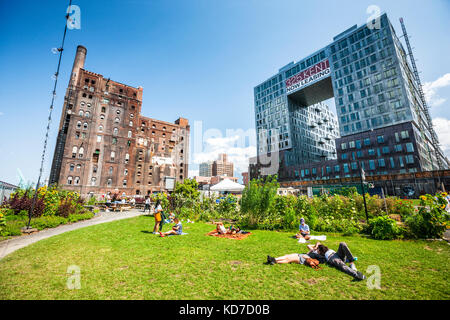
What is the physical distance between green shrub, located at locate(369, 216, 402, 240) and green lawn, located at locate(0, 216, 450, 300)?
62cm

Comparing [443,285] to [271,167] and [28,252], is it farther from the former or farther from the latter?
[271,167]

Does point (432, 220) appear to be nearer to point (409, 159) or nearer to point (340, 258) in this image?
point (340, 258)

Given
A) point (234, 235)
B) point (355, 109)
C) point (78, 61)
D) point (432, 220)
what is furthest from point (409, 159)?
point (78, 61)

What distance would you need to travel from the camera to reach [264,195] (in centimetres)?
1160

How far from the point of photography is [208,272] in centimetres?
473

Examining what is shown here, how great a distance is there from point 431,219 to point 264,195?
7.22m

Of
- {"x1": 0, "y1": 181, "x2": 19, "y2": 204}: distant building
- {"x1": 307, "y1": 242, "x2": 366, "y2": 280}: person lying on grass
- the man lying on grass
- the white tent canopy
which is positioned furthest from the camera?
the white tent canopy

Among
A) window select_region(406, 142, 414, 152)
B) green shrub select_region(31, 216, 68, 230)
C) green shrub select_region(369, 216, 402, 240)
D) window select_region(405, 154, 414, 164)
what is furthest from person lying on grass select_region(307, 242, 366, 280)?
window select_region(406, 142, 414, 152)

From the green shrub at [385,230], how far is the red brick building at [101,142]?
1324 inches

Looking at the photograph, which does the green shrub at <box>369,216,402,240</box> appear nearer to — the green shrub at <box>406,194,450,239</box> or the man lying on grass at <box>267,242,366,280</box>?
the green shrub at <box>406,194,450,239</box>

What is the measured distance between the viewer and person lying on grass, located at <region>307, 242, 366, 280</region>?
453 centimetres

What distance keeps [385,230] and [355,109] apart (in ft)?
198
